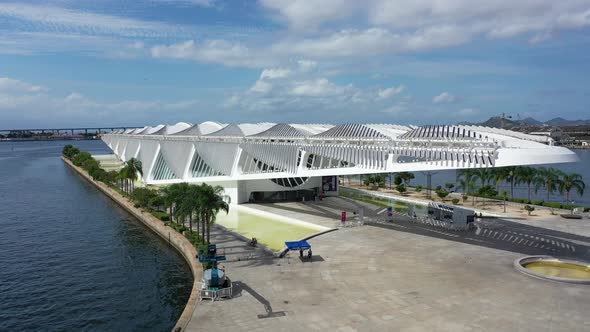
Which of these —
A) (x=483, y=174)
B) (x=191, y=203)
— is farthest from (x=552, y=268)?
(x=483, y=174)

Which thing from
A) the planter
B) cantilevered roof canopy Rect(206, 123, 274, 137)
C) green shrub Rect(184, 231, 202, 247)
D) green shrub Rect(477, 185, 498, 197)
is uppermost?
cantilevered roof canopy Rect(206, 123, 274, 137)

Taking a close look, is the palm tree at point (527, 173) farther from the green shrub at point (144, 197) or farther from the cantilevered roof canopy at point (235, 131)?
the green shrub at point (144, 197)

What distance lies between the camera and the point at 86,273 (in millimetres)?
28406

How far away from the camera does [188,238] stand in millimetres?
31844

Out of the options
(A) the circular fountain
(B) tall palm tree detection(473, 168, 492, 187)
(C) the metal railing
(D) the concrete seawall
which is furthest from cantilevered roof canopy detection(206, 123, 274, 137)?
(A) the circular fountain

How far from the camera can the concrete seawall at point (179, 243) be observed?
18594mm

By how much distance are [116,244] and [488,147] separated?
27645 mm

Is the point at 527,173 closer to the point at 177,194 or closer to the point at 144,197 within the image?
the point at 177,194

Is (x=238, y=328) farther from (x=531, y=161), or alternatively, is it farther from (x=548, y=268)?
(x=548, y=268)

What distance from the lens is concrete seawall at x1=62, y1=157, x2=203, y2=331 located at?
18.6 m

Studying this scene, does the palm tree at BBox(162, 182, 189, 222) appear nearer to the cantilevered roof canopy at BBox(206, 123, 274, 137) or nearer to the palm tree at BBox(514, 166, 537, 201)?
the cantilevered roof canopy at BBox(206, 123, 274, 137)

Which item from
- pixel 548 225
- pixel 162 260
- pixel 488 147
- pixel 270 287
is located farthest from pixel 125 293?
pixel 548 225

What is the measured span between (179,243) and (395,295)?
17.2 m

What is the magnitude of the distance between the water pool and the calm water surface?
533 cm
